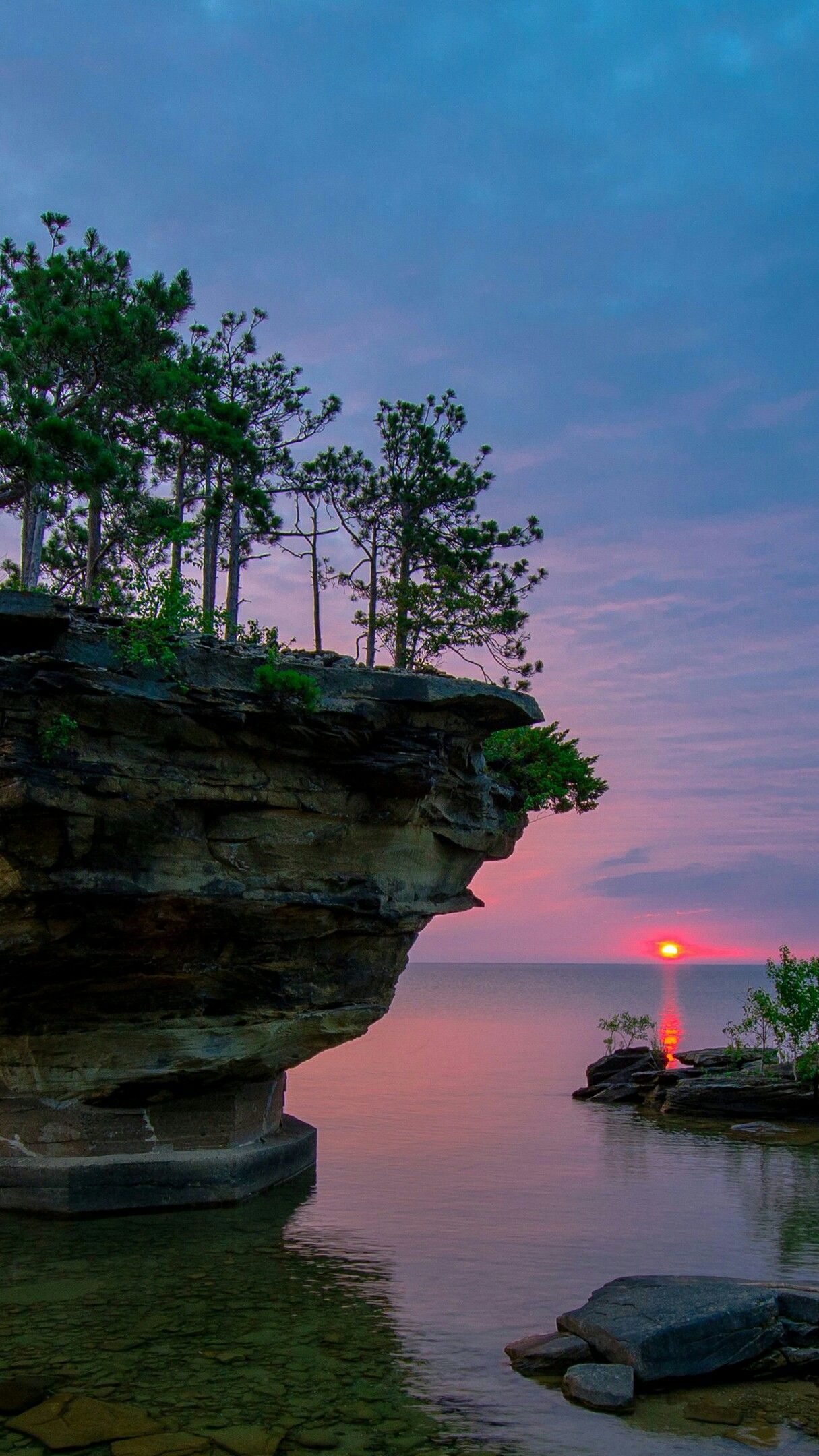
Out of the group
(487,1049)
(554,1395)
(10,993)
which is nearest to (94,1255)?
(10,993)

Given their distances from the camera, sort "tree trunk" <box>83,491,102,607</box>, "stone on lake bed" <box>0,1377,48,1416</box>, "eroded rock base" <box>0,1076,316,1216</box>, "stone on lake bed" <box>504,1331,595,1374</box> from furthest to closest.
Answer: "tree trunk" <box>83,491,102,607</box> → "eroded rock base" <box>0,1076,316,1216</box> → "stone on lake bed" <box>504,1331,595,1374</box> → "stone on lake bed" <box>0,1377,48,1416</box>

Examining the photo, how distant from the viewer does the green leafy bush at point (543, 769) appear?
2466cm

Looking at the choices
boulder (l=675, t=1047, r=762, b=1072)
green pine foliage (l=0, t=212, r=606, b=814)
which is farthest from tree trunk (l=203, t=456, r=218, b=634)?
boulder (l=675, t=1047, r=762, b=1072)

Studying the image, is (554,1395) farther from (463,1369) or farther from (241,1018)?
(241,1018)

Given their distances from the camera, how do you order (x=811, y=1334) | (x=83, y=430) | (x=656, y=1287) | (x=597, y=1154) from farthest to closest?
(x=597, y=1154) → (x=83, y=430) → (x=656, y=1287) → (x=811, y=1334)

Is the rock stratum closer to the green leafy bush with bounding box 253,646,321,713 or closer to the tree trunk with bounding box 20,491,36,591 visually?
the green leafy bush with bounding box 253,646,321,713

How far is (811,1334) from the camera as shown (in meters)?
12.6

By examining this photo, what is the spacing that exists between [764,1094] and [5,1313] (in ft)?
89.8

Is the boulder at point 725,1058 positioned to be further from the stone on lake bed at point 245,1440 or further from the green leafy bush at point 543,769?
the stone on lake bed at point 245,1440

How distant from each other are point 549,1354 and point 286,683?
33.9 feet

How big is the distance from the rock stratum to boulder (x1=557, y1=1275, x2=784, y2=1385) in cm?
858

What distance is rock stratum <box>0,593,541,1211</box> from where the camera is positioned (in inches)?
637

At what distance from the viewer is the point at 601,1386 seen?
1127cm

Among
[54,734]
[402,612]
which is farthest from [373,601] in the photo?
[54,734]
